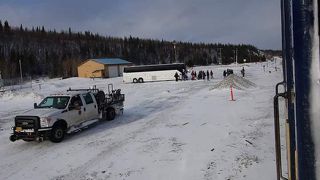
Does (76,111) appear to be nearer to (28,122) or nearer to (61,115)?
(61,115)

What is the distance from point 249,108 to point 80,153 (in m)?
11.1

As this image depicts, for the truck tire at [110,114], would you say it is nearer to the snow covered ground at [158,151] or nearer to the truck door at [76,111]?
the snow covered ground at [158,151]

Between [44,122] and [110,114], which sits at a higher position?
[44,122]

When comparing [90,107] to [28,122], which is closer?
[28,122]

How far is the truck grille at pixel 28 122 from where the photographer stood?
14.0 meters

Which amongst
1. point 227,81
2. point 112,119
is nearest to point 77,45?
point 227,81

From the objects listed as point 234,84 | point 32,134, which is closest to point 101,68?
point 234,84

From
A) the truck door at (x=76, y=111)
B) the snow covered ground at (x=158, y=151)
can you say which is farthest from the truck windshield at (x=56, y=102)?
the snow covered ground at (x=158, y=151)

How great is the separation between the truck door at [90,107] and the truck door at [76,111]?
12.3 inches

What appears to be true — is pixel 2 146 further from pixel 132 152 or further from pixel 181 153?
pixel 181 153

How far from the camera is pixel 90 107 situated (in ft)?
56.1

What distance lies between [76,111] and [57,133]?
1.67 metres

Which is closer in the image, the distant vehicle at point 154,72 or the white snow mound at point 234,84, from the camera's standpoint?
the white snow mound at point 234,84

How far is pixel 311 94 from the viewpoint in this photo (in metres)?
2.28
